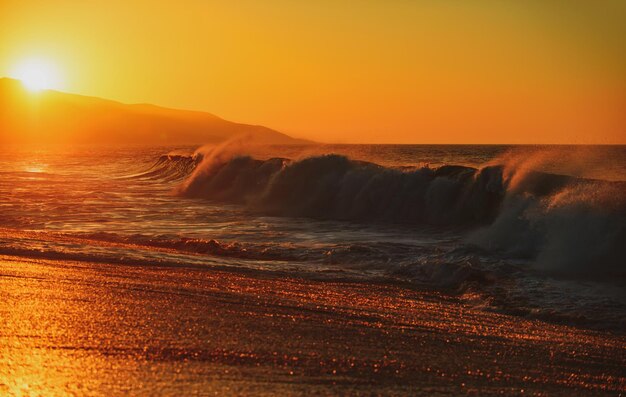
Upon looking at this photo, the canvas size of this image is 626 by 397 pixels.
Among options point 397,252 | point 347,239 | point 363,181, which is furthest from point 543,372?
point 363,181

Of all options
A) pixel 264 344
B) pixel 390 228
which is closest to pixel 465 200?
pixel 390 228

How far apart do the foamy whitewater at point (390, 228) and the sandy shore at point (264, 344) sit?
1.83m

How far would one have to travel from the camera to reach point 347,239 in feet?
49.7

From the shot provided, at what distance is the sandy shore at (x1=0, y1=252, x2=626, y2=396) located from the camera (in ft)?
14.0

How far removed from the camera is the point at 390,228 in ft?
58.9

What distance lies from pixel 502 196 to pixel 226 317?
47.5 feet

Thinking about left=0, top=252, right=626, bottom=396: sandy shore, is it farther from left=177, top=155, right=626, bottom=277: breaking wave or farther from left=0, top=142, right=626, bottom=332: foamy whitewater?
left=177, top=155, right=626, bottom=277: breaking wave

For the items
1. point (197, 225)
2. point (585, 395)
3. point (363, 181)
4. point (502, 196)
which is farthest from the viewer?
point (363, 181)

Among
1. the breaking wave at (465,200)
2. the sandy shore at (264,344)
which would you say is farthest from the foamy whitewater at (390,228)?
the sandy shore at (264,344)

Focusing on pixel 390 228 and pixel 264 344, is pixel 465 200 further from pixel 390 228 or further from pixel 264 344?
pixel 264 344

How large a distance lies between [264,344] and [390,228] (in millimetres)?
12947

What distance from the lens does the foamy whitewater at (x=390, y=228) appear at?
32.2ft

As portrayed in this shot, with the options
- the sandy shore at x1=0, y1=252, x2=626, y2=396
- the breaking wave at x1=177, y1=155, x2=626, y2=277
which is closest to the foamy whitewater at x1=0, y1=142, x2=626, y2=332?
the breaking wave at x1=177, y1=155, x2=626, y2=277

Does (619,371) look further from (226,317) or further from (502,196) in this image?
(502,196)
